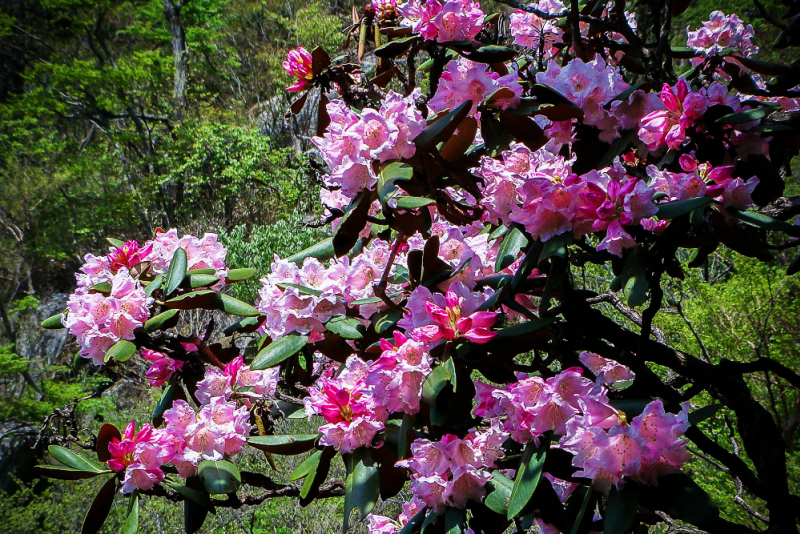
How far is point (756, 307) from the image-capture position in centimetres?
268

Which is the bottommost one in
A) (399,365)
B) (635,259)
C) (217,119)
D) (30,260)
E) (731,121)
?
(30,260)

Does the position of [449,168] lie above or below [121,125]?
above

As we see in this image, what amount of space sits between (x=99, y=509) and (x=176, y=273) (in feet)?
1.33

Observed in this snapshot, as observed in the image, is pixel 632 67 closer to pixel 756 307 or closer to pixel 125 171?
pixel 756 307

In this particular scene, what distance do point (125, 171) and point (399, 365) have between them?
8943 mm

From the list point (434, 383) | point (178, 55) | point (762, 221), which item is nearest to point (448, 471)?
point (434, 383)

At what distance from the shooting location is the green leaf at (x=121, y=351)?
34.5 inches

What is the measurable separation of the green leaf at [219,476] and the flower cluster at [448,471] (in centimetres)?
30

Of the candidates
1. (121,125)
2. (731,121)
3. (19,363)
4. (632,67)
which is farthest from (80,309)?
(121,125)

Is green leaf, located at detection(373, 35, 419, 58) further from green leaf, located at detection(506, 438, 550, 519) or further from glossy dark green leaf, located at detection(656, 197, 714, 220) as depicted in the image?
green leaf, located at detection(506, 438, 550, 519)

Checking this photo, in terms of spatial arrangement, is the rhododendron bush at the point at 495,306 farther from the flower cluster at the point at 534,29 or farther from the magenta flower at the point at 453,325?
the flower cluster at the point at 534,29

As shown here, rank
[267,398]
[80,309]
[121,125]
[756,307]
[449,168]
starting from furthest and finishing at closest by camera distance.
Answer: [121,125] < [756,307] < [267,398] < [80,309] < [449,168]

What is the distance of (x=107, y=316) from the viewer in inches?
35.7

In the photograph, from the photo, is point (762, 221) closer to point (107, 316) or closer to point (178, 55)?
point (107, 316)
